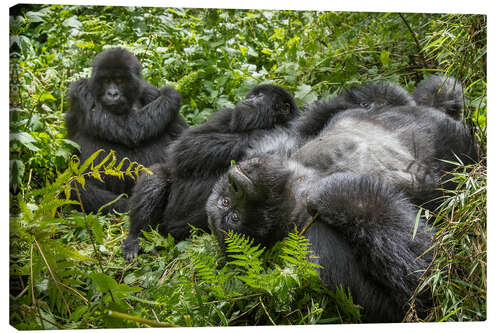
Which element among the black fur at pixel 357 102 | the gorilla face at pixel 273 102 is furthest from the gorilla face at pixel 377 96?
the gorilla face at pixel 273 102

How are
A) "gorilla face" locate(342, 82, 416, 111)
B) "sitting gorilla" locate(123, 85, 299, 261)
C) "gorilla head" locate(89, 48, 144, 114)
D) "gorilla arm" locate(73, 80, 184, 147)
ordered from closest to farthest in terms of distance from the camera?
"sitting gorilla" locate(123, 85, 299, 261)
"gorilla face" locate(342, 82, 416, 111)
"gorilla head" locate(89, 48, 144, 114)
"gorilla arm" locate(73, 80, 184, 147)

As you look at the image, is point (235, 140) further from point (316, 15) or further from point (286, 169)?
point (316, 15)

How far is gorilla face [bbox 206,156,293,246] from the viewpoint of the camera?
8.45 feet

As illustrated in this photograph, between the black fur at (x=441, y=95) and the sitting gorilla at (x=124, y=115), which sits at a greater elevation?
the black fur at (x=441, y=95)

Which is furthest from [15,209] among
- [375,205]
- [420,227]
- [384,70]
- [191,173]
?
[384,70]

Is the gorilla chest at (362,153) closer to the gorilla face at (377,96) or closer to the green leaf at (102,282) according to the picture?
the gorilla face at (377,96)

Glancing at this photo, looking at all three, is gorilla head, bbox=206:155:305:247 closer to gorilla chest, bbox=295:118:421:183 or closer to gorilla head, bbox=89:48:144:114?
gorilla chest, bbox=295:118:421:183

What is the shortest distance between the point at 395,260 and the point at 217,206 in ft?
3.11

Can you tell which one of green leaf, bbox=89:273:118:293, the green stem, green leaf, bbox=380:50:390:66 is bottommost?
the green stem

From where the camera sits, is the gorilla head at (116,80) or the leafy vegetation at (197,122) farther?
the gorilla head at (116,80)

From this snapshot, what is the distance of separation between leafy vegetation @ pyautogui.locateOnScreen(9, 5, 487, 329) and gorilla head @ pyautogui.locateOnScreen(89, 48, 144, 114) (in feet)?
0.44

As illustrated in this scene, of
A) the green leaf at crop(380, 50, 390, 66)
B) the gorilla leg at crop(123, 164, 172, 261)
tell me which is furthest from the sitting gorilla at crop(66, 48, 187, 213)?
the green leaf at crop(380, 50, 390, 66)

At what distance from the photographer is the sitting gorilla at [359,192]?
219 cm

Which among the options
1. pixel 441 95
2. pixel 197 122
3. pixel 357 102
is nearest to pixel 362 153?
pixel 357 102
